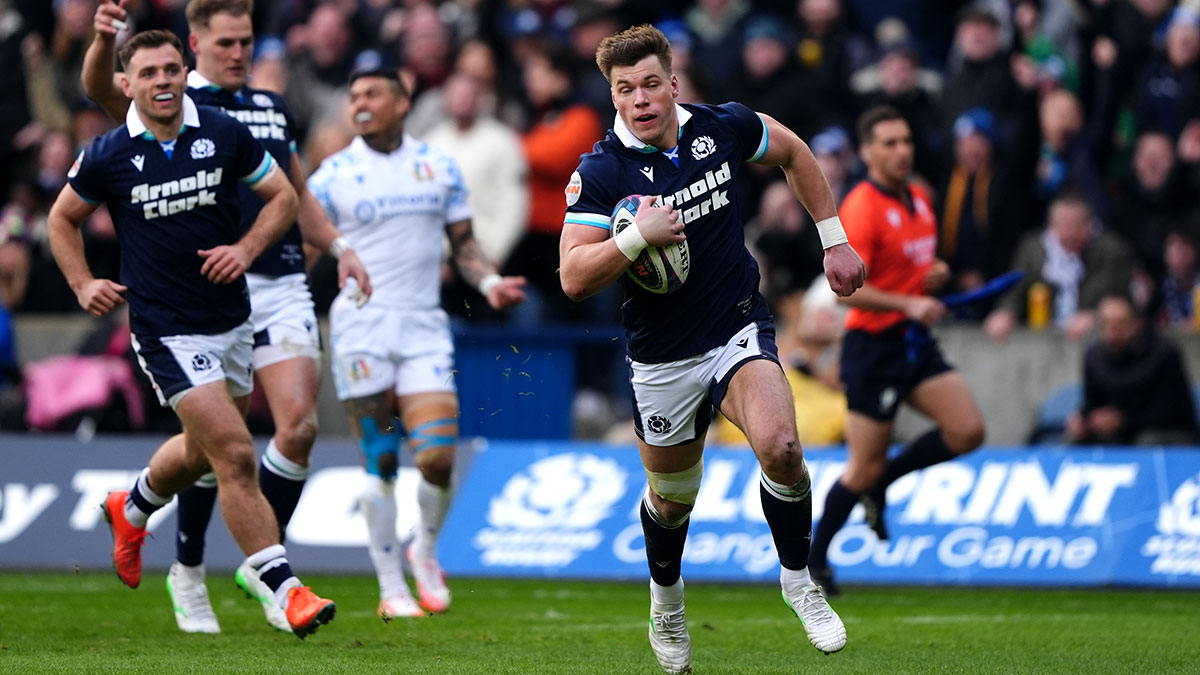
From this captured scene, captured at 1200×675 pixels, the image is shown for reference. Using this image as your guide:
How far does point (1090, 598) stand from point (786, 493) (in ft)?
15.7

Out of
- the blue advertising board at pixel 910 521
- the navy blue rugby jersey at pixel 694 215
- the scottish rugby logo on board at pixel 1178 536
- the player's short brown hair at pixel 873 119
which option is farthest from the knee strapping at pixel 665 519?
the scottish rugby logo on board at pixel 1178 536

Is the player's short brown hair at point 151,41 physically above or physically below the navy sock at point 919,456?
above

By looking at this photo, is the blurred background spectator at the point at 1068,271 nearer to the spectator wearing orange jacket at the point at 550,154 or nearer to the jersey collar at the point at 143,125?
the spectator wearing orange jacket at the point at 550,154

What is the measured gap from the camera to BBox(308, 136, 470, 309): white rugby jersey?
9.98 meters

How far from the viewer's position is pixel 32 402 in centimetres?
1383

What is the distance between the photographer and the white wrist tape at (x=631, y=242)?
258 inches

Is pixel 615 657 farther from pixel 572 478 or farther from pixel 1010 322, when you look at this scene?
pixel 1010 322

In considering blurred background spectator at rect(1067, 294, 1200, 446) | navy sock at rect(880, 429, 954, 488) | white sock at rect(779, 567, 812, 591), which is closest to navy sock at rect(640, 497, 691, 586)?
white sock at rect(779, 567, 812, 591)

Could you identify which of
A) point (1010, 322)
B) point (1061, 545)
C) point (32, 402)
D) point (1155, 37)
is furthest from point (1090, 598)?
point (32, 402)

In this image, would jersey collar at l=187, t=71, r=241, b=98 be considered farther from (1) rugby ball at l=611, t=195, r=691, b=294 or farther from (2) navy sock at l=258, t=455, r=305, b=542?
(1) rugby ball at l=611, t=195, r=691, b=294

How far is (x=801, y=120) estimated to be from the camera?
50.6 ft

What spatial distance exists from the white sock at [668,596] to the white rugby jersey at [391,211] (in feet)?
10.7

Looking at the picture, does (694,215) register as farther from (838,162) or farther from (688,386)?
(838,162)

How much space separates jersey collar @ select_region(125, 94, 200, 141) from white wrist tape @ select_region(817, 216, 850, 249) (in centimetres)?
305
